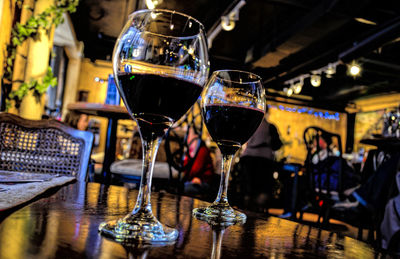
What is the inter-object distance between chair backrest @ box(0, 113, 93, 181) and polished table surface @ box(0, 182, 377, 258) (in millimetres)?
587

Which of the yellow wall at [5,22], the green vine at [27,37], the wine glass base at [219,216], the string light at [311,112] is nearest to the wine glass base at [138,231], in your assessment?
the wine glass base at [219,216]

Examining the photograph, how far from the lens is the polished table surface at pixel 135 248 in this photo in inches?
9.3

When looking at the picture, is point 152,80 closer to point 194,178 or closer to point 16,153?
point 16,153

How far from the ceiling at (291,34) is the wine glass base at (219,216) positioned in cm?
550

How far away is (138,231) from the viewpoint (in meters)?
0.31

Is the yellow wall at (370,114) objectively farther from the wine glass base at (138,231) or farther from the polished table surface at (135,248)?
the wine glass base at (138,231)

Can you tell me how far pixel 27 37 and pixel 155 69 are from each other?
4074mm

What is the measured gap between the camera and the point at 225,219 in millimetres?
475

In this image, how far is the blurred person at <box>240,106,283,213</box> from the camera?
4211 millimetres

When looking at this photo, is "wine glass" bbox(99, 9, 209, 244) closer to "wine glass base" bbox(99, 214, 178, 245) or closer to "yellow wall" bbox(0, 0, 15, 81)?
"wine glass base" bbox(99, 214, 178, 245)

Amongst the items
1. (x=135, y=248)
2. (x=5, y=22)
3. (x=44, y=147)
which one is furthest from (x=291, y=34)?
(x=135, y=248)

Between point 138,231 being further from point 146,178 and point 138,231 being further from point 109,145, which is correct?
point 109,145

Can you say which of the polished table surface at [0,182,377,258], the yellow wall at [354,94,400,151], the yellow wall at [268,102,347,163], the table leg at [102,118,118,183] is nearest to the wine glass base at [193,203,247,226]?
the polished table surface at [0,182,377,258]

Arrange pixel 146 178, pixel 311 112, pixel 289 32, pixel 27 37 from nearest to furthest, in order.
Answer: pixel 146 178
pixel 27 37
pixel 289 32
pixel 311 112
